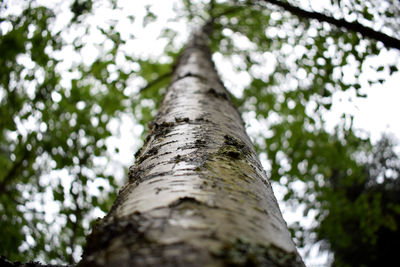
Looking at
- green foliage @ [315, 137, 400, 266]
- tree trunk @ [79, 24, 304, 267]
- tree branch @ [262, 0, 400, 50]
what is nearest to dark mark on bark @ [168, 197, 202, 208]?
tree trunk @ [79, 24, 304, 267]

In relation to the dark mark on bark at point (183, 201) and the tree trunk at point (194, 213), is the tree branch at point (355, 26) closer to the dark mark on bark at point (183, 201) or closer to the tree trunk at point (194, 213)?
the tree trunk at point (194, 213)

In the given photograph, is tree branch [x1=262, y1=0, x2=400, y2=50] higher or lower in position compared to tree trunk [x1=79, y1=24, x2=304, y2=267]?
higher

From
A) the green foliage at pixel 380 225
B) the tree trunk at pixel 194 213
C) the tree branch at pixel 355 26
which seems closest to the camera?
the tree trunk at pixel 194 213

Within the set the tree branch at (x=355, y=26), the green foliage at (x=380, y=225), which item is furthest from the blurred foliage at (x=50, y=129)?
the green foliage at (x=380, y=225)

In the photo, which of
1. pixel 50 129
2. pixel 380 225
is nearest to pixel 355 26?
pixel 50 129

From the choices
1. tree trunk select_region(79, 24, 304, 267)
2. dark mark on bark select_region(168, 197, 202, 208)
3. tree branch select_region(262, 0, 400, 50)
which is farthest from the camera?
tree branch select_region(262, 0, 400, 50)

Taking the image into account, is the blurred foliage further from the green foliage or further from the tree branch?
the green foliage

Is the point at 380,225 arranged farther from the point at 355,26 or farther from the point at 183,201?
the point at 183,201

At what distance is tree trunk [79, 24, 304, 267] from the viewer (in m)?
0.58

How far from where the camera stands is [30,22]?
2.62m

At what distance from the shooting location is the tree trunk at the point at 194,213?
23.0 inches

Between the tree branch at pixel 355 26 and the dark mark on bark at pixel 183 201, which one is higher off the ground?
the tree branch at pixel 355 26

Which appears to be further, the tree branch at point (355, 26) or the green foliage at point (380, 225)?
the green foliage at point (380, 225)

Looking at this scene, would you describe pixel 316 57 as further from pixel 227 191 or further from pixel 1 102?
pixel 1 102
